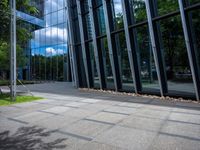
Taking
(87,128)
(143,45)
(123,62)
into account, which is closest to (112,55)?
(123,62)

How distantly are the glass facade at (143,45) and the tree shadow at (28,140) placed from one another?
8.48 m

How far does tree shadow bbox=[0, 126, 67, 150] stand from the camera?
4.96 metres

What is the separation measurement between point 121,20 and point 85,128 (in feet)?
37.5

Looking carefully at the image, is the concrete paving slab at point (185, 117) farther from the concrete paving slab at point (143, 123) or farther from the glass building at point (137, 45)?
the glass building at point (137, 45)

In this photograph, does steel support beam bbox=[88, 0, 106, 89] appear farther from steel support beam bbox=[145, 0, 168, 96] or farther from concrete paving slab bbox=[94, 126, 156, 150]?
concrete paving slab bbox=[94, 126, 156, 150]

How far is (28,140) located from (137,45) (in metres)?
11.2

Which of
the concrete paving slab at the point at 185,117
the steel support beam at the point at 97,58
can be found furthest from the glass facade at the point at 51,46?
the concrete paving slab at the point at 185,117

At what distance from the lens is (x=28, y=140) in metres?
5.42

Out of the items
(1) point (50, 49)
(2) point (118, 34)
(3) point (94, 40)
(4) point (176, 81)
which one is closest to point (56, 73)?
(1) point (50, 49)

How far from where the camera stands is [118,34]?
16.5 m

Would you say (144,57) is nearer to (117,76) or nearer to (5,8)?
(117,76)

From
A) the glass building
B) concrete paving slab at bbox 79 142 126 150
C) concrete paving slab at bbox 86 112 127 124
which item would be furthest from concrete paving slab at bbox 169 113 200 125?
the glass building

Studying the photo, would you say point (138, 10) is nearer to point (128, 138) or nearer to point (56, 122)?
point (56, 122)

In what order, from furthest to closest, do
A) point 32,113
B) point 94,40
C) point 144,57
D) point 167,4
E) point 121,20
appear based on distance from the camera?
point 94,40, point 121,20, point 144,57, point 167,4, point 32,113
